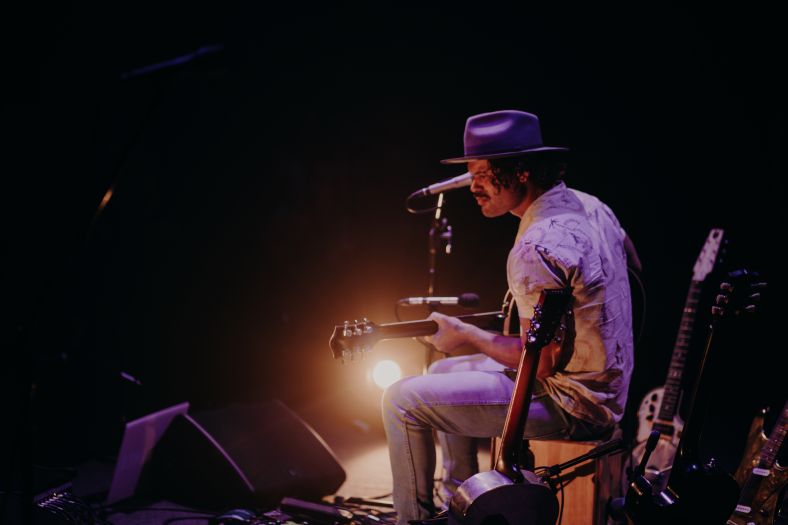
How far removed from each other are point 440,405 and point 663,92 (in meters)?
3.32

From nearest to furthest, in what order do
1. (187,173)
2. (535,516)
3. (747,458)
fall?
(535,516), (747,458), (187,173)

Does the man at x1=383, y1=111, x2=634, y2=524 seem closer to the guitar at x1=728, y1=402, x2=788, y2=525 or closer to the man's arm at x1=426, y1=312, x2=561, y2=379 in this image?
the man's arm at x1=426, y1=312, x2=561, y2=379

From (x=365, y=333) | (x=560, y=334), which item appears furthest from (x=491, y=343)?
(x=365, y=333)

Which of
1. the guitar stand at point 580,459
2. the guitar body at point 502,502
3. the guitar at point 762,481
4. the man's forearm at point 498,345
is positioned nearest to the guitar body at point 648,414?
the guitar at point 762,481

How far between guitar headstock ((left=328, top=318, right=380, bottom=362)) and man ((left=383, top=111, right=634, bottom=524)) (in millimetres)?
225

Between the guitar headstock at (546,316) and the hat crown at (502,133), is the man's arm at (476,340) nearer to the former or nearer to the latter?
Answer: the guitar headstock at (546,316)

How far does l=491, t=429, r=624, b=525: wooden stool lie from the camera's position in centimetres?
243

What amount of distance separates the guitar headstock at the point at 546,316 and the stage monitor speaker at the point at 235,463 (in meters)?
1.75

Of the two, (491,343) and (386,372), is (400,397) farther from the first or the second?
(386,372)

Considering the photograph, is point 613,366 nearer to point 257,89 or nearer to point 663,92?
point 663,92

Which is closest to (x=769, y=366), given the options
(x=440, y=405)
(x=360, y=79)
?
(x=440, y=405)

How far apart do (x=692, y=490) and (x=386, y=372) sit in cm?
245

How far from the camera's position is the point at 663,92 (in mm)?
4633

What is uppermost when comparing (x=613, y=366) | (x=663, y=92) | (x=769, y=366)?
(x=663, y=92)
